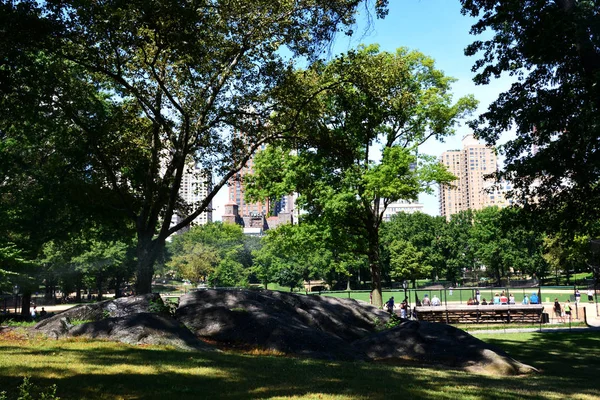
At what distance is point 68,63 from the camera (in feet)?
73.9

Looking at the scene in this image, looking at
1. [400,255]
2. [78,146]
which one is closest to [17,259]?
[78,146]

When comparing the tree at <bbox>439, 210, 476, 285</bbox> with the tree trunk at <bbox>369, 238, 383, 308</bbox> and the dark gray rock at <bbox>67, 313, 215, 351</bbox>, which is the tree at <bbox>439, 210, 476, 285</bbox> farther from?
the dark gray rock at <bbox>67, 313, 215, 351</bbox>

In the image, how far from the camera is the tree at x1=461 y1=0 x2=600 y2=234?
14023mm

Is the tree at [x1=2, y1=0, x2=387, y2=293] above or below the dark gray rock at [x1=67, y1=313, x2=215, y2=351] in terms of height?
A: above

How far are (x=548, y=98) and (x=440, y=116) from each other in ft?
47.7

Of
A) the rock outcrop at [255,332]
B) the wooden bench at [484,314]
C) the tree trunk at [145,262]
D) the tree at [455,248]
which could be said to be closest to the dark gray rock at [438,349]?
the rock outcrop at [255,332]

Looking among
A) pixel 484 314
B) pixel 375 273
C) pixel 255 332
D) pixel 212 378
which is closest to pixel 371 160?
pixel 375 273

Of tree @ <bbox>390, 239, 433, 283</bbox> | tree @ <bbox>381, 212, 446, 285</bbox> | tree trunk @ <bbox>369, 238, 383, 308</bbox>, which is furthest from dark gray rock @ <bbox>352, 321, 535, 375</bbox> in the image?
tree @ <bbox>381, 212, 446, 285</bbox>

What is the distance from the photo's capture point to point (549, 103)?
15914mm

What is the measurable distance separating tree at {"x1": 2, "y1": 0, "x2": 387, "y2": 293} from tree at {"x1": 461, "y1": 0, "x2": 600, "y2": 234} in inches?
218

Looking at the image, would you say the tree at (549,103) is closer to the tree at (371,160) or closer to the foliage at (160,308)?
the tree at (371,160)

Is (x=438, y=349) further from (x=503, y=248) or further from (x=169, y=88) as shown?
(x=503, y=248)

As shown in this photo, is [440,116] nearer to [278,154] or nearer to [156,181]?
[278,154]

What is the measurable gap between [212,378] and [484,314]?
28.0m
